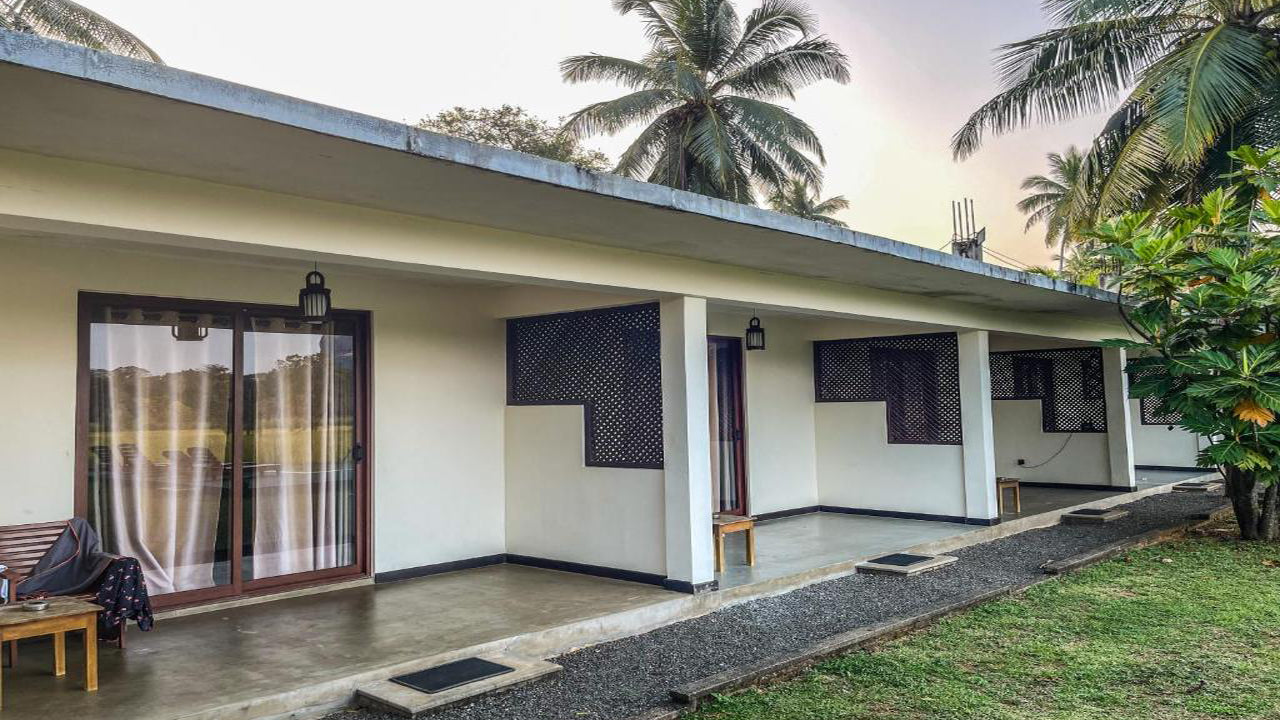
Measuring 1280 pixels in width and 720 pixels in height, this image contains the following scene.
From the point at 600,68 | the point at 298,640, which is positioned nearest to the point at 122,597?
the point at 298,640

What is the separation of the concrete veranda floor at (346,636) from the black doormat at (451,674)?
81 mm

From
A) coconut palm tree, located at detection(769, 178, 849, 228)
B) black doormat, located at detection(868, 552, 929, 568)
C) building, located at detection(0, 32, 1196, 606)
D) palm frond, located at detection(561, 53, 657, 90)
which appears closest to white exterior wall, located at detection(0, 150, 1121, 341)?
building, located at detection(0, 32, 1196, 606)

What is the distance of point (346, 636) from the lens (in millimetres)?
4887

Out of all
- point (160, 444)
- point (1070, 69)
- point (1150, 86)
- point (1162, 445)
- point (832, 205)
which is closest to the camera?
point (160, 444)

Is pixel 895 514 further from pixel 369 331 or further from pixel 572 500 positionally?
pixel 369 331

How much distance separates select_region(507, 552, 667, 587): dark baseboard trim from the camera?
243 inches

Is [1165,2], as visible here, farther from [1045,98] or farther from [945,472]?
[945,472]

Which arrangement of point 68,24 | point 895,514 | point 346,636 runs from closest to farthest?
point 346,636
point 895,514
point 68,24

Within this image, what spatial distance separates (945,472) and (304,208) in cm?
753

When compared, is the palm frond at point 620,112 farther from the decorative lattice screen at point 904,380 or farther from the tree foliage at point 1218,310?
the tree foliage at point 1218,310

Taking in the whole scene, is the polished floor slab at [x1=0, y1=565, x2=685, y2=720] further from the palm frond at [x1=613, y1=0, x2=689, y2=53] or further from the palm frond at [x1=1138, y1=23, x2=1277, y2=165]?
the palm frond at [x1=613, y1=0, x2=689, y2=53]

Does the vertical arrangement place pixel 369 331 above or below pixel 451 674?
above

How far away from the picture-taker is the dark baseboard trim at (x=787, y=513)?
9469 millimetres

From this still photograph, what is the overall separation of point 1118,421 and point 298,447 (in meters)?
10.4
